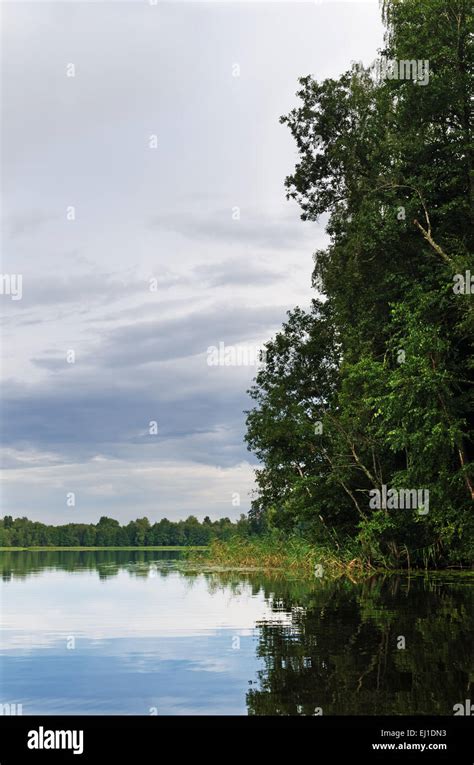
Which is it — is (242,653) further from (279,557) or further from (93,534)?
(93,534)

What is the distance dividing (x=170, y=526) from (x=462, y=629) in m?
112

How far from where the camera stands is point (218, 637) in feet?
51.4

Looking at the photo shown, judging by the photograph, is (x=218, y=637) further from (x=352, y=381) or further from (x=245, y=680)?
(x=352, y=381)

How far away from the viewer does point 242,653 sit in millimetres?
13328

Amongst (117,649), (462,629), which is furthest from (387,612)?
(117,649)

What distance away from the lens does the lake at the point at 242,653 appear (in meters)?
9.91

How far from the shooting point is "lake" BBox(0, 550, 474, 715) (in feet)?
32.5

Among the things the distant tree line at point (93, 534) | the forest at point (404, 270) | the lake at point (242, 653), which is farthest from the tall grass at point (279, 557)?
the distant tree line at point (93, 534)
